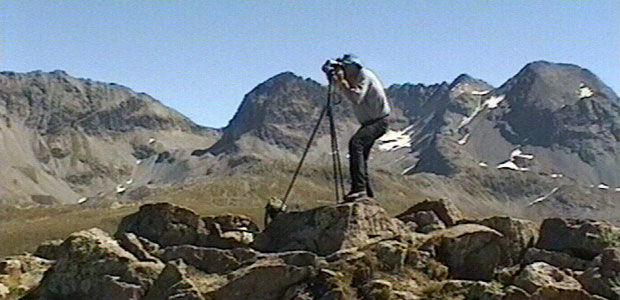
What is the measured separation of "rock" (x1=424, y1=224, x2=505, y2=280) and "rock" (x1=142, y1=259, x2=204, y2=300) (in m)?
4.76

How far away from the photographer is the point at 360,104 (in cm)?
1920

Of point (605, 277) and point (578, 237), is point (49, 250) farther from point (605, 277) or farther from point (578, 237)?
point (605, 277)

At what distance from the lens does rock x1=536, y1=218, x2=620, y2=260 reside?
16234 millimetres

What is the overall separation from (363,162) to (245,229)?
3.98 m

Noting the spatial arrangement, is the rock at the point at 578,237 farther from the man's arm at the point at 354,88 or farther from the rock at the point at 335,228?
the man's arm at the point at 354,88

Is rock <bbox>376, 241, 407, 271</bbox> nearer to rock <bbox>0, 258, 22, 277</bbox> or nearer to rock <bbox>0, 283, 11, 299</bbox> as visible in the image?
rock <bbox>0, 283, 11, 299</bbox>

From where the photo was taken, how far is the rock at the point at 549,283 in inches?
539

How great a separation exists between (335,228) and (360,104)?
344 cm

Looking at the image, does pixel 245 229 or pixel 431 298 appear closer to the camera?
pixel 431 298

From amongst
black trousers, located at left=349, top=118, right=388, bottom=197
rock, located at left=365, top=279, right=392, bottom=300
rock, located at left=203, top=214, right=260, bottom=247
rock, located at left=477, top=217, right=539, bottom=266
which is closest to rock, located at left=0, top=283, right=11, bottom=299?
rock, located at left=203, top=214, right=260, bottom=247

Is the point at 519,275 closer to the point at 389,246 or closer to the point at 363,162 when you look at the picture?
the point at 389,246

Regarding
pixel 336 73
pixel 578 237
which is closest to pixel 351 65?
pixel 336 73

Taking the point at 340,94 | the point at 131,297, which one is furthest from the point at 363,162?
the point at 131,297

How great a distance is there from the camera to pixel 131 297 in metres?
15.8
